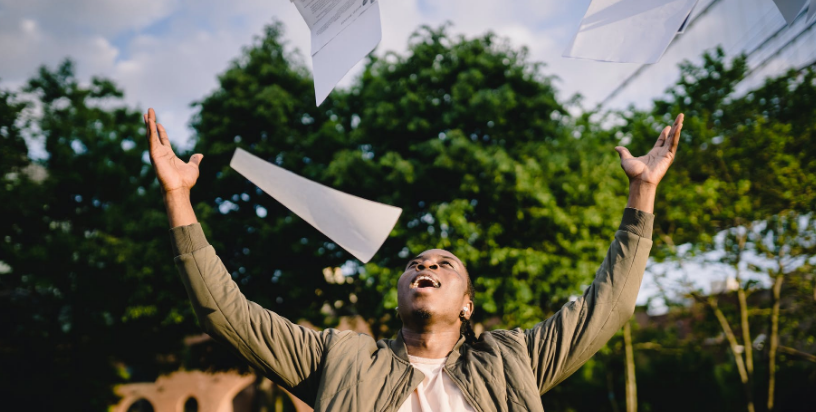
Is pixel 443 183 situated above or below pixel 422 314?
above

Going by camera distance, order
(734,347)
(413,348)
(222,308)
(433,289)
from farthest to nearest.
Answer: (734,347) → (433,289) → (413,348) → (222,308)

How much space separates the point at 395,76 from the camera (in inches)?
460

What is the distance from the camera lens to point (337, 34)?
2.34m

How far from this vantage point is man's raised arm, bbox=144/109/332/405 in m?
2.10

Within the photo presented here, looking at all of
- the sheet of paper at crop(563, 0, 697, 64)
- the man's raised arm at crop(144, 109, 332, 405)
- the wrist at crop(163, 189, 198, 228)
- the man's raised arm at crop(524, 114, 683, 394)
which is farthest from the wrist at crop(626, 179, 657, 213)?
the wrist at crop(163, 189, 198, 228)

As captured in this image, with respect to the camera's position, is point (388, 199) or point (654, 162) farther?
point (388, 199)

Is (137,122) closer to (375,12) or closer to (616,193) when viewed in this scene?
(616,193)

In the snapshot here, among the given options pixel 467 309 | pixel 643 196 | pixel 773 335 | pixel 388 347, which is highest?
pixel 773 335

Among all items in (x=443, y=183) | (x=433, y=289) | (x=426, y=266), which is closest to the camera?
(x=433, y=289)

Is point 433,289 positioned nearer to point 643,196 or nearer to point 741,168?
point 643,196

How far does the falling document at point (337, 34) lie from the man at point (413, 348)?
660 millimetres

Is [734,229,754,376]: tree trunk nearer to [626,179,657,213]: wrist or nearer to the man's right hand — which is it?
[626,179,657,213]: wrist

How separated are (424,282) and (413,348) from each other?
0.35 meters

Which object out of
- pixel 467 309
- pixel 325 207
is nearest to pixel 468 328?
pixel 467 309
